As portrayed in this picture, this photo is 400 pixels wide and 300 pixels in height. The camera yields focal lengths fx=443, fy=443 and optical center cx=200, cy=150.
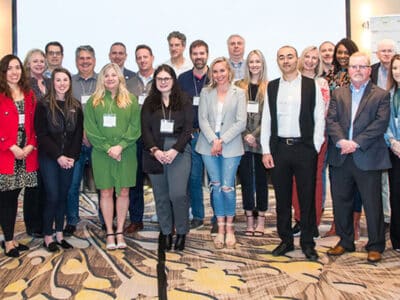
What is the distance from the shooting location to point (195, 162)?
4.13 metres

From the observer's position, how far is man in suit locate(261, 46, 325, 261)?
10.4 ft

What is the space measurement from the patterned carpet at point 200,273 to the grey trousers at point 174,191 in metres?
0.22

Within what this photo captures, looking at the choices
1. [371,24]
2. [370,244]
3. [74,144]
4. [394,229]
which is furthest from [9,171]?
[371,24]

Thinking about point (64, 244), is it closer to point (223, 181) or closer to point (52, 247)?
point (52, 247)

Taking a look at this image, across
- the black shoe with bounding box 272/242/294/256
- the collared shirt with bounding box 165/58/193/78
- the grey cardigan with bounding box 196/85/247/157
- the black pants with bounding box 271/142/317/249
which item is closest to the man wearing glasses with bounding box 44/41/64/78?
the collared shirt with bounding box 165/58/193/78

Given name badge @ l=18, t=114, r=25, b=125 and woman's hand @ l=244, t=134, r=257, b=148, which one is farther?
woman's hand @ l=244, t=134, r=257, b=148

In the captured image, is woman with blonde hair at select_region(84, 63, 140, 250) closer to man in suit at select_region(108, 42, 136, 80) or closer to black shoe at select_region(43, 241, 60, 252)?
black shoe at select_region(43, 241, 60, 252)

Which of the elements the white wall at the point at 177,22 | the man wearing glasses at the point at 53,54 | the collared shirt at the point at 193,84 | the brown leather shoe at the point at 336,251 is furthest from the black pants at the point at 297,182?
the white wall at the point at 177,22

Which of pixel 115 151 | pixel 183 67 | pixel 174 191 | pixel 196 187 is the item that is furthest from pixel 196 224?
pixel 183 67

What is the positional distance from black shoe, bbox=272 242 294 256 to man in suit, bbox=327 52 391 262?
0.32 meters

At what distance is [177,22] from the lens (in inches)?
252

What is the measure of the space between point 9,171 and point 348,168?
2.52 metres

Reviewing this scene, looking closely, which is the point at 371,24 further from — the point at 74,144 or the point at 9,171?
the point at 9,171

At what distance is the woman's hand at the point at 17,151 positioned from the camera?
332 centimetres
